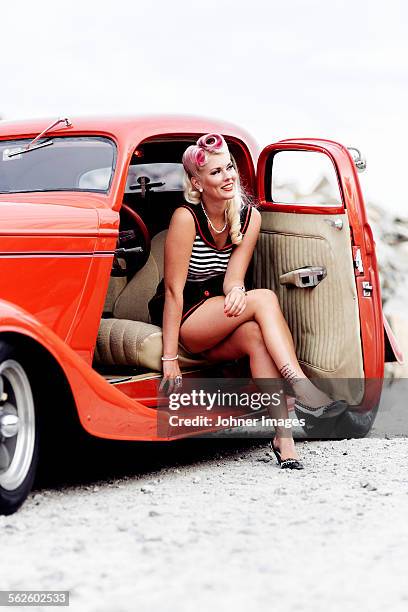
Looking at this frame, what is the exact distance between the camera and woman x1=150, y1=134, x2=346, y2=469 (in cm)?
566

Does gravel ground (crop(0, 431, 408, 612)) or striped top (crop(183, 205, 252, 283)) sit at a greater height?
striped top (crop(183, 205, 252, 283))

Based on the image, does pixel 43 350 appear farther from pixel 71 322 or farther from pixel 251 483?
pixel 251 483

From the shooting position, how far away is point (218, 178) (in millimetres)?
→ 5703

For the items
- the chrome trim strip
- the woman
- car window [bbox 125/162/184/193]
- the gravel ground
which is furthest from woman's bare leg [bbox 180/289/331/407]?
car window [bbox 125/162/184/193]

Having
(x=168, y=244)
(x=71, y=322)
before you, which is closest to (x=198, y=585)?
(x=71, y=322)

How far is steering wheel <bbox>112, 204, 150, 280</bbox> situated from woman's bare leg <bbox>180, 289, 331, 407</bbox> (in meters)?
0.52

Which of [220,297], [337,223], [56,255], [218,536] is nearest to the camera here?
[218,536]

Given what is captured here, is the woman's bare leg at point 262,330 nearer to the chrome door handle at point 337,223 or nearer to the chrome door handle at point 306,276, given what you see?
the chrome door handle at point 306,276

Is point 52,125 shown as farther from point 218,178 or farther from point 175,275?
point 175,275

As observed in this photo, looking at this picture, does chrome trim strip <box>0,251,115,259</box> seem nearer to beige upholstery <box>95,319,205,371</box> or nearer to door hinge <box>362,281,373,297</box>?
beige upholstery <box>95,319,205,371</box>

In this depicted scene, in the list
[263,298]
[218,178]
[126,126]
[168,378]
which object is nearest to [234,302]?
[263,298]

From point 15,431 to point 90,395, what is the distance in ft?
1.70

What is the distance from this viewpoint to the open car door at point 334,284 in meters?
6.07

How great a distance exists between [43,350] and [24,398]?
0.23m
